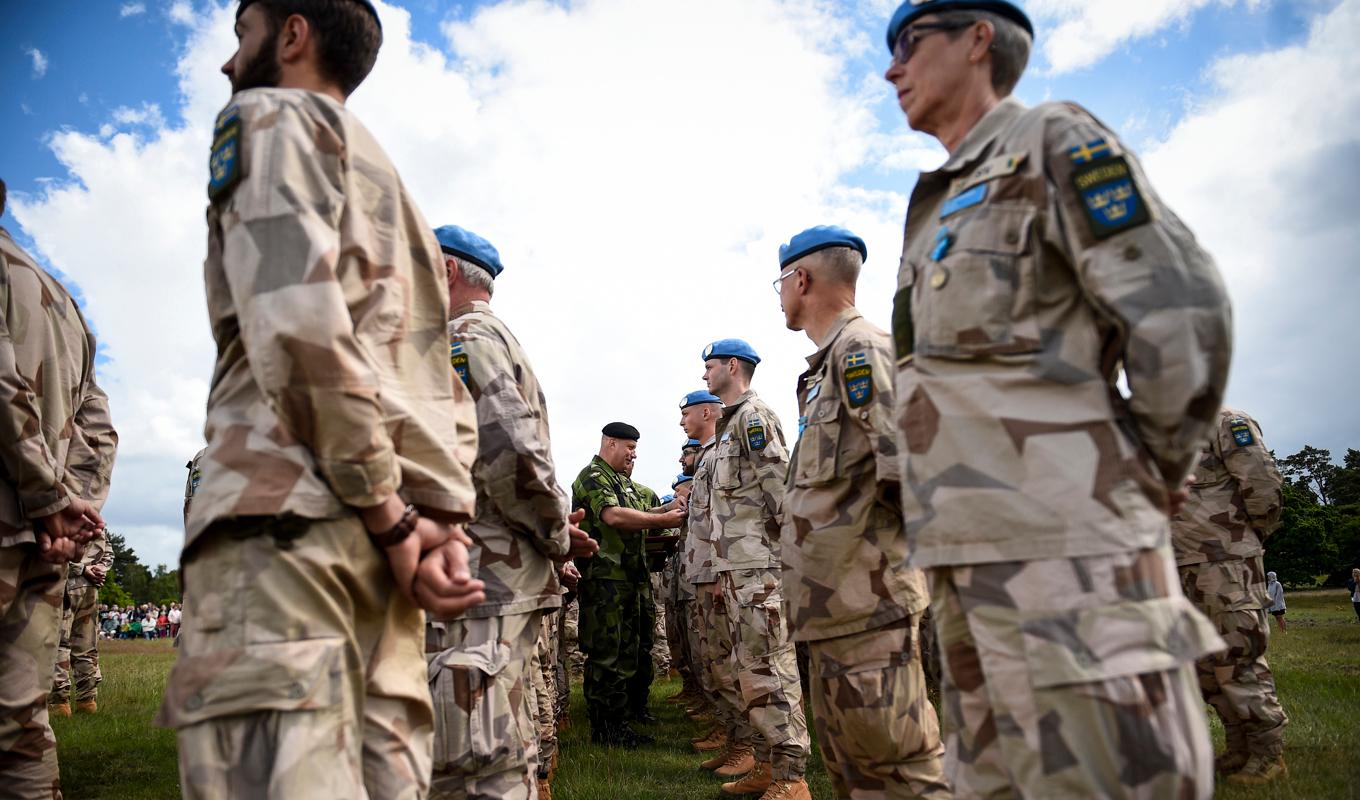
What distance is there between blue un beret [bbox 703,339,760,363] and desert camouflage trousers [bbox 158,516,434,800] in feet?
20.6

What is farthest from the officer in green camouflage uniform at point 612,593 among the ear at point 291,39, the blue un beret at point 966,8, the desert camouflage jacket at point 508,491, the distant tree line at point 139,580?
the distant tree line at point 139,580

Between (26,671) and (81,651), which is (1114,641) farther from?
(81,651)

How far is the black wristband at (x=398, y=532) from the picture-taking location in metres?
1.91

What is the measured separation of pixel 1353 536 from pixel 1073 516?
49.6 m

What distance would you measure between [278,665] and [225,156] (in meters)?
1.14

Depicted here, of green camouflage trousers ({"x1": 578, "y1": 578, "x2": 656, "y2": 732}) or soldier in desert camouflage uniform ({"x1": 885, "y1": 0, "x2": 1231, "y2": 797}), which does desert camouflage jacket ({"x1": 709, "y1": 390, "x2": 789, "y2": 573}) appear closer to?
green camouflage trousers ({"x1": 578, "y1": 578, "x2": 656, "y2": 732})

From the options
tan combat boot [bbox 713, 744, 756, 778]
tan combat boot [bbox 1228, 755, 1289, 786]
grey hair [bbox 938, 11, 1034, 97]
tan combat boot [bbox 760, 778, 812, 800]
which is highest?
grey hair [bbox 938, 11, 1034, 97]

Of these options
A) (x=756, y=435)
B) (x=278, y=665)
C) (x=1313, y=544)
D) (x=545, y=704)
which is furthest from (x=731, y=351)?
(x=1313, y=544)

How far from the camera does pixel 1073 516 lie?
1854 mm

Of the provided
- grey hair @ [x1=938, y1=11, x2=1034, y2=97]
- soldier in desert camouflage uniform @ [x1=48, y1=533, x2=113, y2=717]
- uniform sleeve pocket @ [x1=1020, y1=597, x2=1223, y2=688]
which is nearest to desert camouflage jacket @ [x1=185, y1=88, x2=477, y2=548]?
uniform sleeve pocket @ [x1=1020, y1=597, x2=1223, y2=688]

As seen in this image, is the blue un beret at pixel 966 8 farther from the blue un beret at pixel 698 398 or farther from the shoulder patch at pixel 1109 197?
the blue un beret at pixel 698 398

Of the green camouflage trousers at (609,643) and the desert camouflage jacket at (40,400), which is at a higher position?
the desert camouflage jacket at (40,400)

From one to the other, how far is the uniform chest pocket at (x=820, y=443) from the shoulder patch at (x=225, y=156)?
2.42m

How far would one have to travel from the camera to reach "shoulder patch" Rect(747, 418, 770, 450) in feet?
22.6
